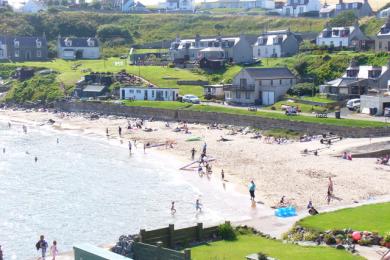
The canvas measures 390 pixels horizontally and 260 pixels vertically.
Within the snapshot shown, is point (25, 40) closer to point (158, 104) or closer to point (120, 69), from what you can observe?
point (120, 69)

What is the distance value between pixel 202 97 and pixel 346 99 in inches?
792

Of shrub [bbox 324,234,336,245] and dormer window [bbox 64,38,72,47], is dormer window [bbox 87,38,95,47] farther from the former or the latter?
shrub [bbox 324,234,336,245]

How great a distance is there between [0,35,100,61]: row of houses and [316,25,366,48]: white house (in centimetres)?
4652

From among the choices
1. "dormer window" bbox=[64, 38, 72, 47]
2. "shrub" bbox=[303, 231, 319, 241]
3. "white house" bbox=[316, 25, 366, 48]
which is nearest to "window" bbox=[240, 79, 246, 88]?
"white house" bbox=[316, 25, 366, 48]

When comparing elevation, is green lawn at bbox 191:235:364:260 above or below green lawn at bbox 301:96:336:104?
below

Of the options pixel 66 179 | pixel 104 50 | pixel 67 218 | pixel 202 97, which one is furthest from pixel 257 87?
pixel 104 50

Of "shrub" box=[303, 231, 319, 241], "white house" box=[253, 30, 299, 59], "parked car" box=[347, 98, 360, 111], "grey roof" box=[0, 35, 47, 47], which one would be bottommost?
"shrub" box=[303, 231, 319, 241]

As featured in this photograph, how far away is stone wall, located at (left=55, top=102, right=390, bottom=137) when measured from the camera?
57969 millimetres

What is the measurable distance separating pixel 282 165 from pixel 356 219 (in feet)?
67.6

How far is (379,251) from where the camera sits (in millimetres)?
25500

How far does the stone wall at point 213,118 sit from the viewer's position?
57969 millimetres

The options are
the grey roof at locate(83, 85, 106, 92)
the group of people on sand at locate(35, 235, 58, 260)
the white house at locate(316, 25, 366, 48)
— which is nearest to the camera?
the group of people on sand at locate(35, 235, 58, 260)

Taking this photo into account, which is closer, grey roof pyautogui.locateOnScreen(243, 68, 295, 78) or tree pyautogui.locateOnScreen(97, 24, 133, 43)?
grey roof pyautogui.locateOnScreen(243, 68, 295, 78)

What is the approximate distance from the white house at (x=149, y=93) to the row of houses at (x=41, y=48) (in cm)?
3887
